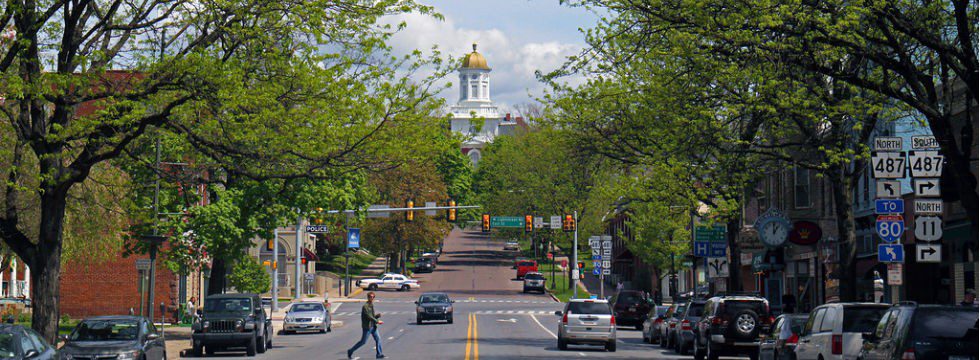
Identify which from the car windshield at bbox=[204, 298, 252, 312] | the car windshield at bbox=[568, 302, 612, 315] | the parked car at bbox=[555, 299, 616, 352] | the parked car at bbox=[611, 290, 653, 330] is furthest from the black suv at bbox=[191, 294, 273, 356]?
the parked car at bbox=[611, 290, 653, 330]

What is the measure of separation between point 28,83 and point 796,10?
46.9 ft

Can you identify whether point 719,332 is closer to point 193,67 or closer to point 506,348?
point 506,348

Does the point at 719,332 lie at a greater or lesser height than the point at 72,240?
lesser

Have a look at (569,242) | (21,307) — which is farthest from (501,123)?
(21,307)

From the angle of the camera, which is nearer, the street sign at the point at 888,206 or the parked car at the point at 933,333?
the parked car at the point at 933,333

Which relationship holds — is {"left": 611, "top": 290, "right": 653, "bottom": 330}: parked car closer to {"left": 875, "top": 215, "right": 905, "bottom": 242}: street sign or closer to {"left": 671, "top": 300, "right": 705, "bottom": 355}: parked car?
{"left": 671, "top": 300, "right": 705, "bottom": 355}: parked car

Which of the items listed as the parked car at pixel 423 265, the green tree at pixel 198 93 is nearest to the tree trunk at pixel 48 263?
the green tree at pixel 198 93

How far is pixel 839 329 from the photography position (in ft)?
62.6

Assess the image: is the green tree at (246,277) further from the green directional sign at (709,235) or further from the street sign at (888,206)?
the street sign at (888,206)

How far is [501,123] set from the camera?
198 metres

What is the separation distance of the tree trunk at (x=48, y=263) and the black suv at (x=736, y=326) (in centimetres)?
1503

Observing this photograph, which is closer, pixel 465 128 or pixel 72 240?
pixel 72 240

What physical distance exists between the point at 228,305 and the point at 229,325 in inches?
40.9

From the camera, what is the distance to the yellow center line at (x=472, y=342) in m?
29.2
